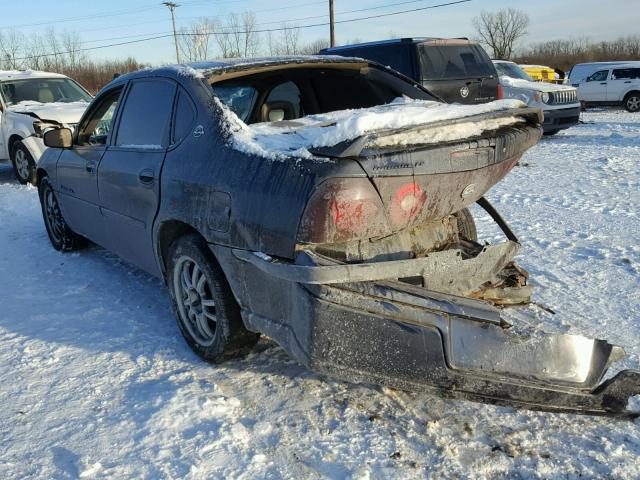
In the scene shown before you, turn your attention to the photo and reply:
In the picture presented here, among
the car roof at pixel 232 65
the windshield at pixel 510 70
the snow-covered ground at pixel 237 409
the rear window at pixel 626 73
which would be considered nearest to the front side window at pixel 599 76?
the rear window at pixel 626 73

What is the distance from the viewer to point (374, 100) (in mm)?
4176

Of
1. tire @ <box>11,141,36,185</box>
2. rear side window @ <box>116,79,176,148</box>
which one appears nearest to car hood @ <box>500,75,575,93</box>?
tire @ <box>11,141,36,185</box>

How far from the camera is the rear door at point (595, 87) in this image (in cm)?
2025

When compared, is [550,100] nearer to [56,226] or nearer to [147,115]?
[56,226]

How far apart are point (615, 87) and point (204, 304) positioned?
67.9 feet

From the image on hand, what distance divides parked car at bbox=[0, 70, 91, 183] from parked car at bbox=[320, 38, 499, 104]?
17.0 ft

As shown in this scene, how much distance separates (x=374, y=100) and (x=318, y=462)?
103 inches

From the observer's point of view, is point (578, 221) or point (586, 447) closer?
point (586, 447)

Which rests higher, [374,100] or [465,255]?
[374,100]

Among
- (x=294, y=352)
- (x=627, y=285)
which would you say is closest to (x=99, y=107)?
(x=294, y=352)

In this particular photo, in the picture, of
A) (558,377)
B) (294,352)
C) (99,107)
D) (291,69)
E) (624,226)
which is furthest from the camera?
(624,226)

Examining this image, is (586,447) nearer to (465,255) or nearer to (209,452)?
(465,255)

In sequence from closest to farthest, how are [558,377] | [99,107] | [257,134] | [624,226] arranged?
1. [558,377]
2. [257,134]
3. [99,107]
4. [624,226]

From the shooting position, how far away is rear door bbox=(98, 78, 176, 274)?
3564mm
